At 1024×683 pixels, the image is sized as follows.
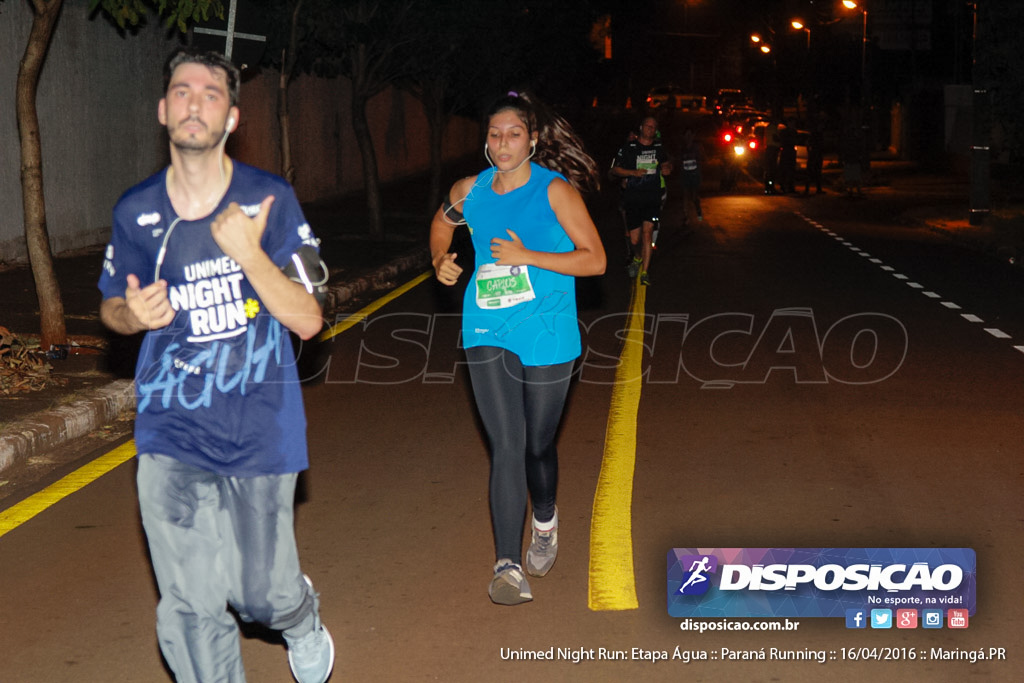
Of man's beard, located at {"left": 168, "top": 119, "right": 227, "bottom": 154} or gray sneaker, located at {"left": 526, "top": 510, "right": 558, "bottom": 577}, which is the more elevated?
man's beard, located at {"left": 168, "top": 119, "right": 227, "bottom": 154}

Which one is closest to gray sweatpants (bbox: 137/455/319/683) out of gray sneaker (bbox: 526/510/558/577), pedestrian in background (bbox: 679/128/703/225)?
gray sneaker (bbox: 526/510/558/577)

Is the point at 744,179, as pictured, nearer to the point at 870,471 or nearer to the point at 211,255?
the point at 870,471

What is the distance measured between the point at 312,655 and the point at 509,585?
1.30m

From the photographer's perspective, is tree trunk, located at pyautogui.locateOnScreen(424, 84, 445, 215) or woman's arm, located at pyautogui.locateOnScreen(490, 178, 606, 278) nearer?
woman's arm, located at pyautogui.locateOnScreen(490, 178, 606, 278)

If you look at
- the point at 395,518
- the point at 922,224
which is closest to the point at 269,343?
the point at 395,518

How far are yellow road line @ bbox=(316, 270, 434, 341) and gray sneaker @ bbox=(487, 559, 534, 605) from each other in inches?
289

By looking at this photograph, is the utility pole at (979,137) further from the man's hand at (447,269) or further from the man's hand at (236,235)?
the man's hand at (236,235)

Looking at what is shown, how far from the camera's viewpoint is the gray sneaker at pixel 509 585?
5453 millimetres

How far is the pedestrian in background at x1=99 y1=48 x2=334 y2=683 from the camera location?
3879 mm

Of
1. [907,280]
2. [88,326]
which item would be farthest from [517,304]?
[907,280]

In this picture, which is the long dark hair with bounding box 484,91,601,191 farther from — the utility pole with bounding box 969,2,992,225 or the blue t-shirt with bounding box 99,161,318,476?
the utility pole with bounding box 969,2,992,225

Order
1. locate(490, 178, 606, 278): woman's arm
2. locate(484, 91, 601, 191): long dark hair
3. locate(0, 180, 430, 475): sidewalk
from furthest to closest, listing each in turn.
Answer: locate(0, 180, 430, 475): sidewalk < locate(484, 91, 601, 191): long dark hair < locate(490, 178, 606, 278): woman's arm

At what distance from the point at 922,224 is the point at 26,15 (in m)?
18.2

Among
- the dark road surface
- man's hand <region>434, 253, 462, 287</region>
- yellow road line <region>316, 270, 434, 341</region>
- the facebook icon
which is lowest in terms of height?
yellow road line <region>316, 270, 434, 341</region>
